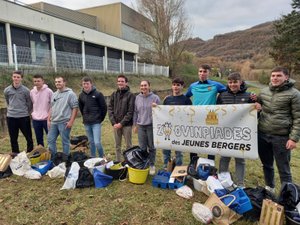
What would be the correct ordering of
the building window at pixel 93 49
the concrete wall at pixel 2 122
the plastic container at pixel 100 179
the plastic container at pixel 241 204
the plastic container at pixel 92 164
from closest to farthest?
1. the plastic container at pixel 241 204
2. the plastic container at pixel 100 179
3. the plastic container at pixel 92 164
4. the concrete wall at pixel 2 122
5. the building window at pixel 93 49

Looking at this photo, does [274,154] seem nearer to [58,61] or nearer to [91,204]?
[91,204]

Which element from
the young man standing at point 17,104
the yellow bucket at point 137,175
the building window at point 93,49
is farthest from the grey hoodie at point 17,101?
the building window at point 93,49


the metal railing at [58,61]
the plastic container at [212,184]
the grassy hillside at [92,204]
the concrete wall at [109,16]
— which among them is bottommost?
the grassy hillside at [92,204]

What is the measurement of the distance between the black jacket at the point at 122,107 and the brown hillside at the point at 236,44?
3583 inches

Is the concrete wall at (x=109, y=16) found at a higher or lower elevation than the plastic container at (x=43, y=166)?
higher

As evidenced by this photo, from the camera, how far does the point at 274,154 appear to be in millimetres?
3633

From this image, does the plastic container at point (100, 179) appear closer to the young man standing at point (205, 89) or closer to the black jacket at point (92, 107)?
the black jacket at point (92, 107)

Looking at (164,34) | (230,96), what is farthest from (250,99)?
(164,34)

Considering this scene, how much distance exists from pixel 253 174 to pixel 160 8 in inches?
1084

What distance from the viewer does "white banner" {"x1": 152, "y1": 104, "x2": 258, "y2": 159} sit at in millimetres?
3752

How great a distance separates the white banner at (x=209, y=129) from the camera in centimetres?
375

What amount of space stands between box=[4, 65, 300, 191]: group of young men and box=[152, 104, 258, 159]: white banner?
0.55ft

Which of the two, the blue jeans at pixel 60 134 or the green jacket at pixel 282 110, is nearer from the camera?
the green jacket at pixel 282 110

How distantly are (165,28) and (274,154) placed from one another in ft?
90.5
